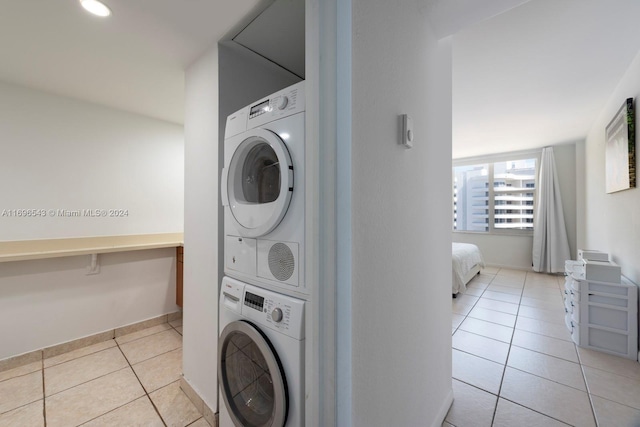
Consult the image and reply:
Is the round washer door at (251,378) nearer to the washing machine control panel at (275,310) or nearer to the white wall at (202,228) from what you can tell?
the washing machine control panel at (275,310)

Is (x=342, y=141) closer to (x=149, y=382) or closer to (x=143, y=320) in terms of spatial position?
(x=149, y=382)

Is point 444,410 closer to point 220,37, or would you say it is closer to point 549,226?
point 220,37

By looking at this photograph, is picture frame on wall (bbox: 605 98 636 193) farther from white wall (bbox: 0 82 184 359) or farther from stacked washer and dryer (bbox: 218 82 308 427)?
white wall (bbox: 0 82 184 359)

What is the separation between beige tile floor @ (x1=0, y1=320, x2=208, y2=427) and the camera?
148cm

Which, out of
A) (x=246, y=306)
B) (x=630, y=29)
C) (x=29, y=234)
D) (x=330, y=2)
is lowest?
(x=246, y=306)

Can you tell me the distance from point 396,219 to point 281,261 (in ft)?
1.58

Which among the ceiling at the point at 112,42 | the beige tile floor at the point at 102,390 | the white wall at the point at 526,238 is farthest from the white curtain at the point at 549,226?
the beige tile floor at the point at 102,390

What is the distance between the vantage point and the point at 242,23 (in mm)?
1328

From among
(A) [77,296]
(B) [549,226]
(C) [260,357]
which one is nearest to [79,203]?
(A) [77,296]

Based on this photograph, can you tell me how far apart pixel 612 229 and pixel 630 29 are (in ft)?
6.43

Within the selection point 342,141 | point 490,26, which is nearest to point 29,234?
point 342,141

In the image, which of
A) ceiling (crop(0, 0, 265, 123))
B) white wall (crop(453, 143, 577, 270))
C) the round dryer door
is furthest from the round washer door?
white wall (crop(453, 143, 577, 270))

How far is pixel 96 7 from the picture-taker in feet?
4.11

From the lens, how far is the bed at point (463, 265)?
3.21m
